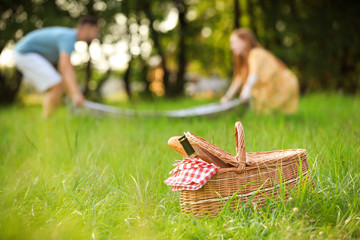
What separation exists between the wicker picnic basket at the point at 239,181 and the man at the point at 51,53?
3557 mm

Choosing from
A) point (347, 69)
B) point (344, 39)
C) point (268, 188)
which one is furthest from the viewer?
point (347, 69)

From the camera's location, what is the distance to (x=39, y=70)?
5250 millimetres

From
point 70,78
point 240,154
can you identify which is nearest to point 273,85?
point 70,78

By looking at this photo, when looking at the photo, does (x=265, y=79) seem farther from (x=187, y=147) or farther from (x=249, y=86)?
(x=187, y=147)

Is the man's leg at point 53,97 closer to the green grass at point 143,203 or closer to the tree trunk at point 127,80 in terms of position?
the green grass at point 143,203

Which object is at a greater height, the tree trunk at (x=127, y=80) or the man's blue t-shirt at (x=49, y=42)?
the man's blue t-shirt at (x=49, y=42)

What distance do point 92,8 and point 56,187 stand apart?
9.14 m

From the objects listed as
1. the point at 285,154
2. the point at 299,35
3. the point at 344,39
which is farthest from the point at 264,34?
the point at 285,154

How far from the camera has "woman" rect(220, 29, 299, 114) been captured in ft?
17.1

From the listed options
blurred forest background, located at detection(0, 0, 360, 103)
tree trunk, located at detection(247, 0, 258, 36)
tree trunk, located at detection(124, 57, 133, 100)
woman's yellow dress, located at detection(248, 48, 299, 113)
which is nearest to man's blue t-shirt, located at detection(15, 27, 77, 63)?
woman's yellow dress, located at detection(248, 48, 299, 113)

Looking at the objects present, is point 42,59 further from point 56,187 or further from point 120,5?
point 120,5

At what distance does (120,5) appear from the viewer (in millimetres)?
10430

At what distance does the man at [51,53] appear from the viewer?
510cm

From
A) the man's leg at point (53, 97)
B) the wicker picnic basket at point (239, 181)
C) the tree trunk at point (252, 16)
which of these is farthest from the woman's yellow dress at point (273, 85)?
the tree trunk at point (252, 16)
